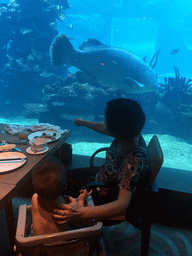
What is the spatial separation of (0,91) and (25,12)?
12.2 ft

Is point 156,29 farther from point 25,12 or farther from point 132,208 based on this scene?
point 132,208

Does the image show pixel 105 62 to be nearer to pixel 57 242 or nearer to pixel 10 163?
pixel 10 163

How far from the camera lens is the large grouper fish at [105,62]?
14.8ft

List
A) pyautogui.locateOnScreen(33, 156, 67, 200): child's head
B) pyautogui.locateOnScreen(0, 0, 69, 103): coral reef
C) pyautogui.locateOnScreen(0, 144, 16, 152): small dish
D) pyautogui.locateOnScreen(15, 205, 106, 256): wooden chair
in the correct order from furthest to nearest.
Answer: pyautogui.locateOnScreen(0, 0, 69, 103): coral reef, pyautogui.locateOnScreen(0, 144, 16, 152): small dish, pyautogui.locateOnScreen(33, 156, 67, 200): child's head, pyautogui.locateOnScreen(15, 205, 106, 256): wooden chair

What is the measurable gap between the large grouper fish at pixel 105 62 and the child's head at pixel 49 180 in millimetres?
4185

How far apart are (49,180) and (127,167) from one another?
488 mm

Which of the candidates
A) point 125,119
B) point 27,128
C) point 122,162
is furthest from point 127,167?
point 27,128

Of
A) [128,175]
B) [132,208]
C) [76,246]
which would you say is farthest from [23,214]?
[132,208]

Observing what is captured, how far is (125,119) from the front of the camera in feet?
3.69

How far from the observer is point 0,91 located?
8.62 metres

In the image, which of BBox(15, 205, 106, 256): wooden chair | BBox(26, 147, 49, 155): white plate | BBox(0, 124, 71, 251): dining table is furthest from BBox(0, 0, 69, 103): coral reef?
BBox(15, 205, 106, 256): wooden chair

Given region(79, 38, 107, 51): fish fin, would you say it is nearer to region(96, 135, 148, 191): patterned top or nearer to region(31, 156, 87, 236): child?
region(96, 135, 148, 191): patterned top

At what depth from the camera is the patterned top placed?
1.05 metres

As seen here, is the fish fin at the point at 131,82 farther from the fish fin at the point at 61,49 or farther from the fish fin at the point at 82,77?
the fish fin at the point at 61,49
